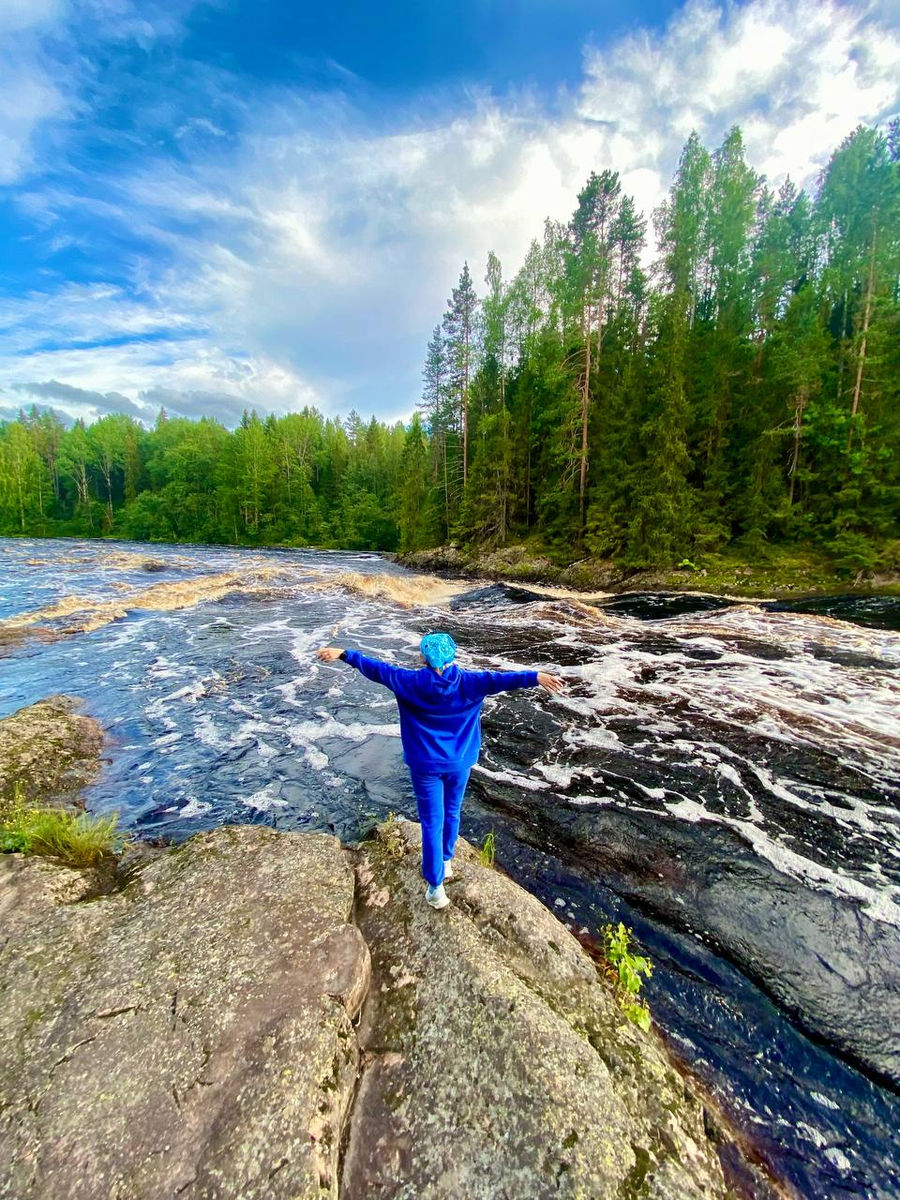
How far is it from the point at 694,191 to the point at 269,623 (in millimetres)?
44090

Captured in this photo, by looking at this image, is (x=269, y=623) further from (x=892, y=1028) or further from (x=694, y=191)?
(x=694, y=191)

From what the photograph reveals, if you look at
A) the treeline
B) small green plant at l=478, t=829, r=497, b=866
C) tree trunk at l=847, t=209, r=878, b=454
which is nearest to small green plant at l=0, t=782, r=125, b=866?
small green plant at l=478, t=829, r=497, b=866

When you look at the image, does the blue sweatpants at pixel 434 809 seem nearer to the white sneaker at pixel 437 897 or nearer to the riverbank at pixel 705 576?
the white sneaker at pixel 437 897

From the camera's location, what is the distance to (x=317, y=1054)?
9.50 feet

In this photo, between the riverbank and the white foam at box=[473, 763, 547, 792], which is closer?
the white foam at box=[473, 763, 547, 792]

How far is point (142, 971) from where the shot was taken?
3.43m

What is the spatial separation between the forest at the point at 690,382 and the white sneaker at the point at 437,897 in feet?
87.6

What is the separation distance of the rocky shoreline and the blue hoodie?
1328 mm

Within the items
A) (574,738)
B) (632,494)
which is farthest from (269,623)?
(632,494)

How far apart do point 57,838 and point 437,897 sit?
405cm

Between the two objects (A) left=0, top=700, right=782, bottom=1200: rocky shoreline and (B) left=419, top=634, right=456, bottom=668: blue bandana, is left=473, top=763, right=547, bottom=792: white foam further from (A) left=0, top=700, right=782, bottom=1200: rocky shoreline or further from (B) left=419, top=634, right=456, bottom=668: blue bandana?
(B) left=419, top=634, right=456, bottom=668: blue bandana

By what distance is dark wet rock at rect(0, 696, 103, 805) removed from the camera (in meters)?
6.57

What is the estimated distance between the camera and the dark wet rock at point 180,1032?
233 cm

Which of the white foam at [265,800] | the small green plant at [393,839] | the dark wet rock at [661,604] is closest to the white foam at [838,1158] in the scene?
the small green plant at [393,839]
